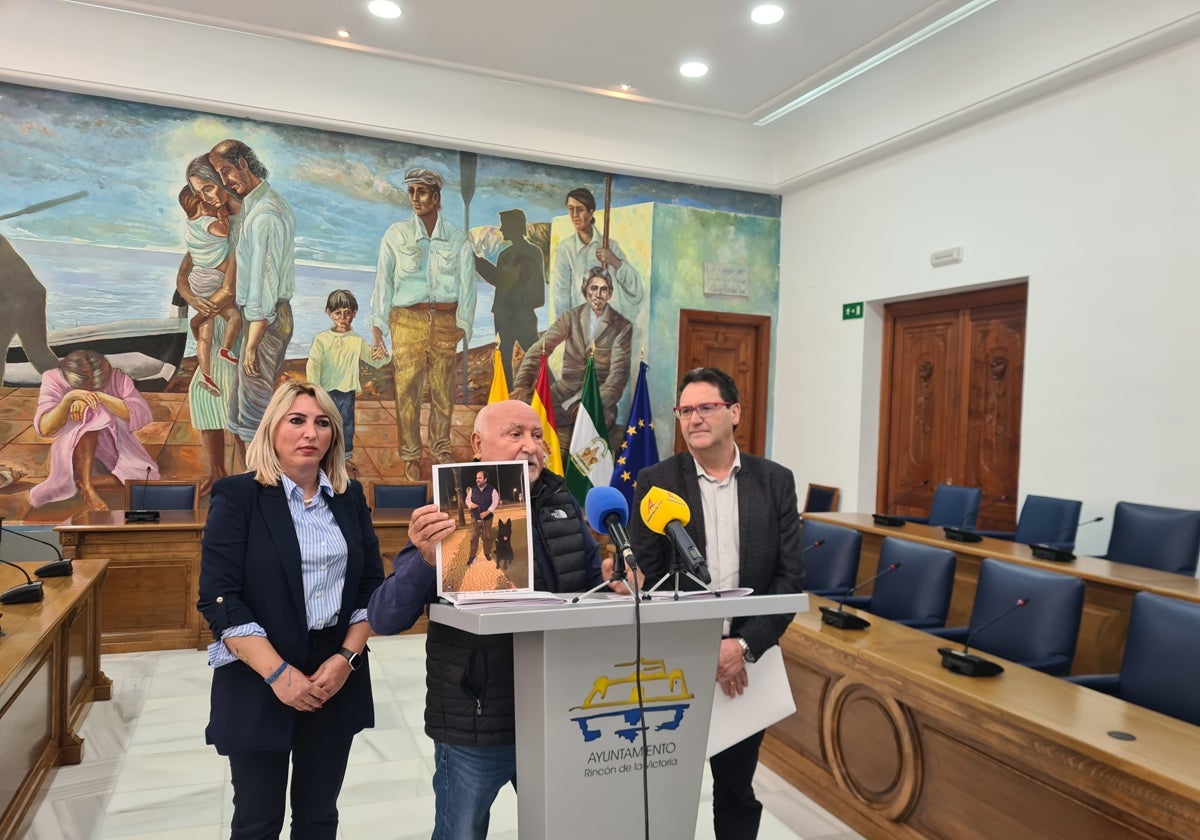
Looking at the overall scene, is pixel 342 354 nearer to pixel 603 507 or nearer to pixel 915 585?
pixel 915 585

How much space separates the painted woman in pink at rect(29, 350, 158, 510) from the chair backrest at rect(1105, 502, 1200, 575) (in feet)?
23.0

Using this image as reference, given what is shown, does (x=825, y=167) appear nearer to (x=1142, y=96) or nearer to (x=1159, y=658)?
(x=1142, y=96)

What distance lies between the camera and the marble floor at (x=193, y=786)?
10.3 ft

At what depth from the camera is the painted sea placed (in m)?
6.61

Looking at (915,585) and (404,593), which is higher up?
(404,593)

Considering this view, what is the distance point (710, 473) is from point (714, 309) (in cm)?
665

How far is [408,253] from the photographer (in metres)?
7.55

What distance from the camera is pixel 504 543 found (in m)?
1.53

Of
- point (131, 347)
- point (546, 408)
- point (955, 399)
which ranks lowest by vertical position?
point (546, 408)

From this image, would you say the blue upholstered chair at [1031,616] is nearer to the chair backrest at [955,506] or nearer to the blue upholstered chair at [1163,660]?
the blue upholstered chair at [1163,660]

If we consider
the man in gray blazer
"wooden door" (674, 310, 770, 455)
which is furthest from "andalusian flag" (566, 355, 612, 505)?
the man in gray blazer

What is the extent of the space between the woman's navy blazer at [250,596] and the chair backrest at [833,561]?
117 inches

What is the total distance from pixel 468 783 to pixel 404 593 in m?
0.45

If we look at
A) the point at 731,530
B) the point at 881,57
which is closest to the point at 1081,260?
the point at 881,57
